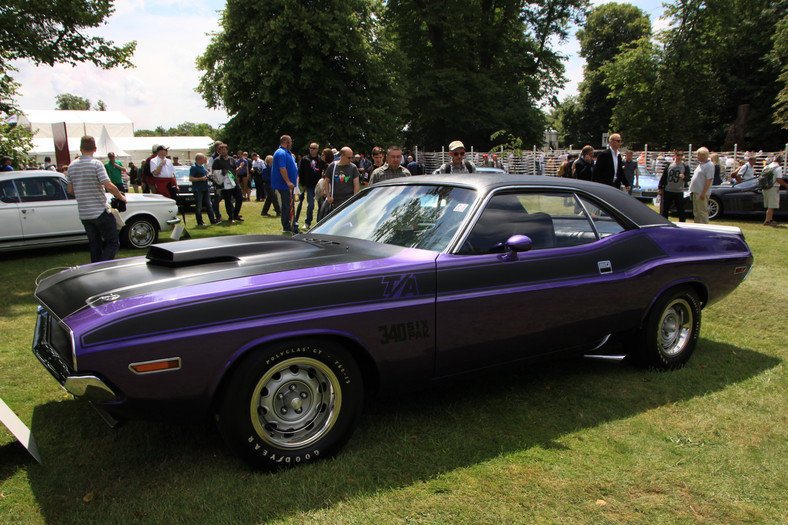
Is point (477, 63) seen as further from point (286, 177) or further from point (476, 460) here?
point (476, 460)

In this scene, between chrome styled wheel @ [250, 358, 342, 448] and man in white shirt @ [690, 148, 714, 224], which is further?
man in white shirt @ [690, 148, 714, 224]

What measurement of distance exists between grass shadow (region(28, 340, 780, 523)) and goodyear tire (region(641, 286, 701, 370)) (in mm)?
122

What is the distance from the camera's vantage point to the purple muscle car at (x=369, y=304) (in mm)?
2543

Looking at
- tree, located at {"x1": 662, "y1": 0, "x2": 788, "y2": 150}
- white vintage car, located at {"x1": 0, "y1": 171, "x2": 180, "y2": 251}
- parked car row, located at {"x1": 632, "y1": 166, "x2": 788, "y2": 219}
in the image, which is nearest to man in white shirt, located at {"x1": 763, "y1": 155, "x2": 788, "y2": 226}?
parked car row, located at {"x1": 632, "y1": 166, "x2": 788, "y2": 219}

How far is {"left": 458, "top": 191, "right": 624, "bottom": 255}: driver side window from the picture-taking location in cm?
347

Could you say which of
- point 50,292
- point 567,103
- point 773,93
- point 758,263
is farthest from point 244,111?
point 567,103

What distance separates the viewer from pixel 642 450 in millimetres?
3123

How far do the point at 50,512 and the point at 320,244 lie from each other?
2.06 metres

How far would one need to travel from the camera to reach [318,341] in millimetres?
2816

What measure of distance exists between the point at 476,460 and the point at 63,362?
2.18 meters

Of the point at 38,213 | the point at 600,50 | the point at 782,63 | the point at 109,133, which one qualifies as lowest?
the point at 38,213

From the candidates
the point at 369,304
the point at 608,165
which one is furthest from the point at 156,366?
the point at 608,165

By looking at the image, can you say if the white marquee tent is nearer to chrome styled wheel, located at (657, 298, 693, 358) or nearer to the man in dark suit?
the man in dark suit

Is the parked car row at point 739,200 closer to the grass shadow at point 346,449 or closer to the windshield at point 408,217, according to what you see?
the grass shadow at point 346,449
